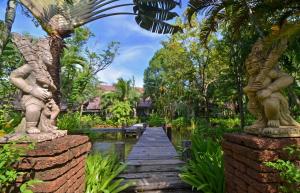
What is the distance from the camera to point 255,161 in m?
3.63

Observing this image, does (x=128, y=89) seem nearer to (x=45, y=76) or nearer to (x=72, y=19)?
(x=72, y=19)

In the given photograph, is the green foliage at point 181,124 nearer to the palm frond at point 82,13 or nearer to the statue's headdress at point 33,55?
the palm frond at point 82,13

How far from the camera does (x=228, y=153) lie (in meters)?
4.66

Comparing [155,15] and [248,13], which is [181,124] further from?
[248,13]

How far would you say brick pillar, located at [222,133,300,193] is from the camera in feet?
11.4

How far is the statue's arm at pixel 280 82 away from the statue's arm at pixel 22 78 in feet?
10.4

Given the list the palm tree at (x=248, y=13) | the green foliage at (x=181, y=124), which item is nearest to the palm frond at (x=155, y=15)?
the palm tree at (x=248, y=13)

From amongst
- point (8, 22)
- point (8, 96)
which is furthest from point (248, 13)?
point (8, 96)

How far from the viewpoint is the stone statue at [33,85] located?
3773 millimetres

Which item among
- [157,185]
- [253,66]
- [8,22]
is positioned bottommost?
[157,185]

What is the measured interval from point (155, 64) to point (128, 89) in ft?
40.9

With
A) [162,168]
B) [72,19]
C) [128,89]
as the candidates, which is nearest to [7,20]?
[72,19]

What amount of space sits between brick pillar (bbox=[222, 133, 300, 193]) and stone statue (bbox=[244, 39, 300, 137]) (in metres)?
0.25

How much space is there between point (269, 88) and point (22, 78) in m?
3.24
